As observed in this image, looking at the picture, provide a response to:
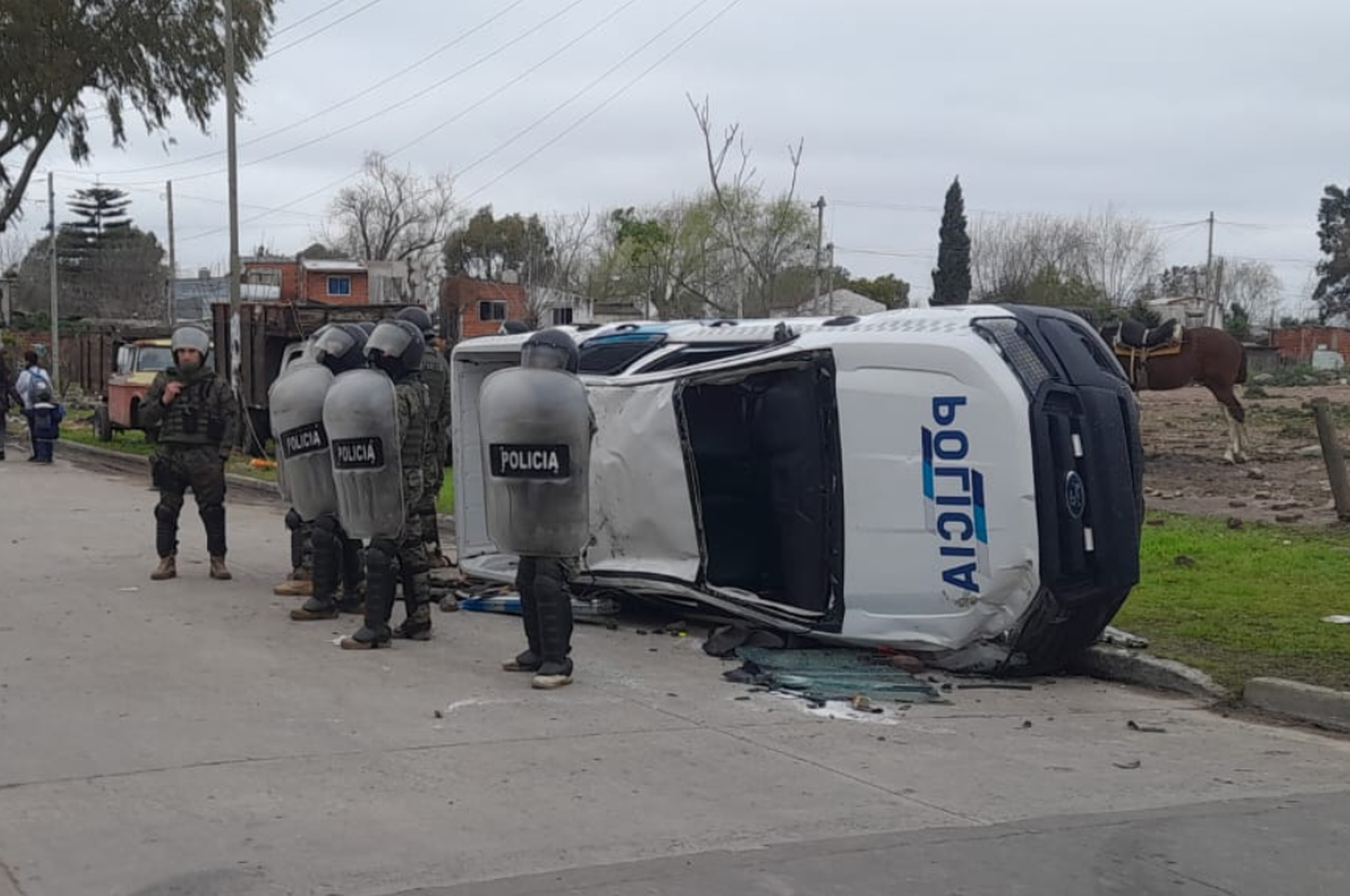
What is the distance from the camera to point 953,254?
54000 millimetres

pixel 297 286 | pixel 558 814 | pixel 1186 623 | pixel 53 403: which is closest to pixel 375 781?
pixel 558 814

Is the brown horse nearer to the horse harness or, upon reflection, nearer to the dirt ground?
the horse harness

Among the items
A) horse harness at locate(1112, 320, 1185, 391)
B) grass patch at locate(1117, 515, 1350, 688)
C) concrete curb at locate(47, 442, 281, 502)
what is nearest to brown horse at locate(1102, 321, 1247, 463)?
horse harness at locate(1112, 320, 1185, 391)

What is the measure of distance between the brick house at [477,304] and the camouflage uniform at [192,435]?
83.6ft

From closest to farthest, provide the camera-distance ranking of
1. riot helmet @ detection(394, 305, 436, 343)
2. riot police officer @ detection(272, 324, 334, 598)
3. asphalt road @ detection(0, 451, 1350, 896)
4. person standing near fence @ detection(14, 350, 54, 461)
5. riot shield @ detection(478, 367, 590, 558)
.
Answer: asphalt road @ detection(0, 451, 1350, 896), riot shield @ detection(478, 367, 590, 558), riot helmet @ detection(394, 305, 436, 343), riot police officer @ detection(272, 324, 334, 598), person standing near fence @ detection(14, 350, 54, 461)

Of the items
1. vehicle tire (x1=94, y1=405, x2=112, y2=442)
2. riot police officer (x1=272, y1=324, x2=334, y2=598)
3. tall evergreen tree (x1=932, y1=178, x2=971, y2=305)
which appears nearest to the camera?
riot police officer (x1=272, y1=324, x2=334, y2=598)

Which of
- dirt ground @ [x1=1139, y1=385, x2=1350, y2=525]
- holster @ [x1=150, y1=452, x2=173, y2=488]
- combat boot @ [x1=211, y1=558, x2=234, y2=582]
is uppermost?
holster @ [x1=150, y1=452, x2=173, y2=488]

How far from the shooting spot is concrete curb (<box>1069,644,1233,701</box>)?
8422 mm

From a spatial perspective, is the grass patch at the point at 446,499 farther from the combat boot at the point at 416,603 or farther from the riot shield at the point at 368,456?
the riot shield at the point at 368,456

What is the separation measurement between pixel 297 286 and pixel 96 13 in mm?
7146

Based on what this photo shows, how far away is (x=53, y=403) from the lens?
23891 millimetres

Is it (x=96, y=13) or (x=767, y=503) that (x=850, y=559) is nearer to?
(x=767, y=503)

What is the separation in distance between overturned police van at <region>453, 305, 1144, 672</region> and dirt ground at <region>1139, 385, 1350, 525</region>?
6.79m

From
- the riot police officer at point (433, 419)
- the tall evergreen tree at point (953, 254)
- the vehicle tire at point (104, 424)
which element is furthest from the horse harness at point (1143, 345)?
the tall evergreen tree at point (953, 254)
